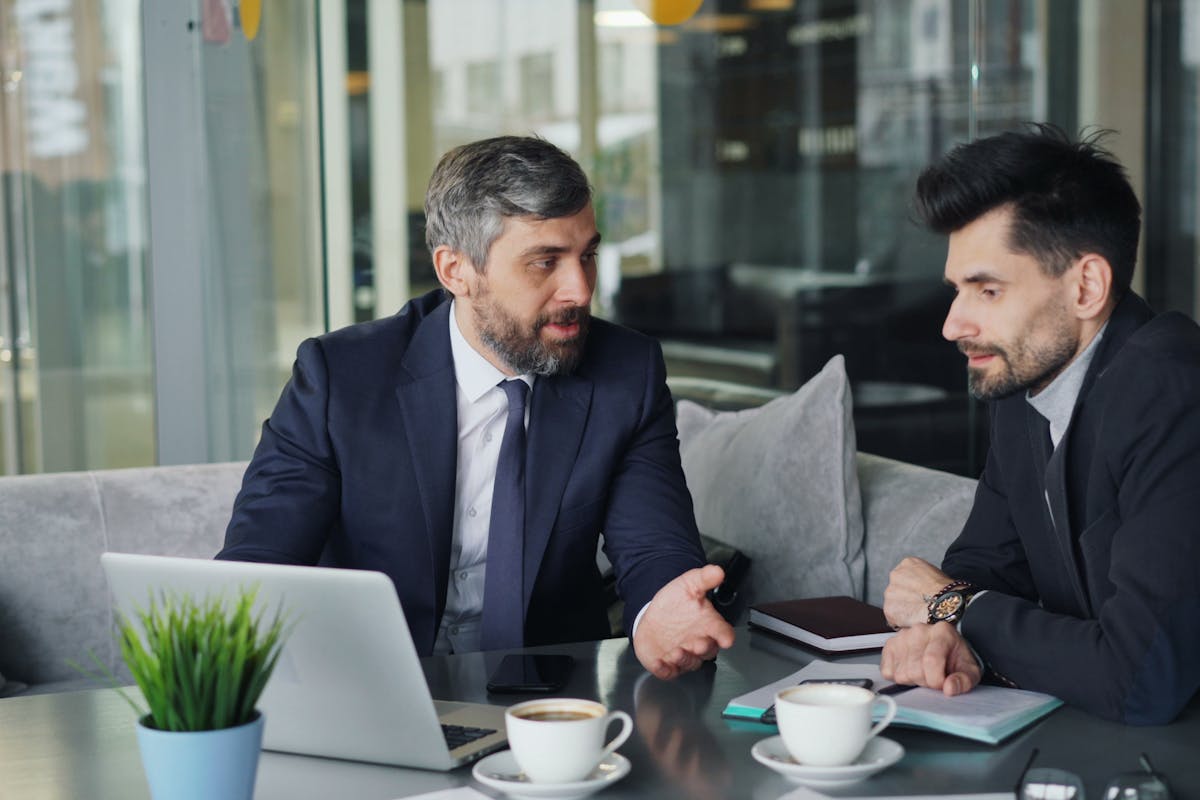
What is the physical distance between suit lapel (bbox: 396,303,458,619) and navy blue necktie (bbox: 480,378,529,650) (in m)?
0.07

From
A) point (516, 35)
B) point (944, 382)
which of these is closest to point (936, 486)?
point (944, 382)

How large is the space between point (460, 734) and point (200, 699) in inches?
14.1

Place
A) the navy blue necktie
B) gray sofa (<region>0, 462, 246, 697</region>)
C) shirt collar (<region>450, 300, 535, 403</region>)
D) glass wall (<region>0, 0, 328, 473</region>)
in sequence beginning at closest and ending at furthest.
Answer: the navy blue necktie
shirt collar (<region>450, 300, 535, 403</region>)
gray sofa (<region>0, 462, 246, 697</region>)
glass wall (<region>0, 0, 328, 473</region>)

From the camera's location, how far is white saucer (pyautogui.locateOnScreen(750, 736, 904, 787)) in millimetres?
1256

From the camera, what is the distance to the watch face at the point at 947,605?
1.75 meters

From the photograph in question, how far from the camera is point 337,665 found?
134cm

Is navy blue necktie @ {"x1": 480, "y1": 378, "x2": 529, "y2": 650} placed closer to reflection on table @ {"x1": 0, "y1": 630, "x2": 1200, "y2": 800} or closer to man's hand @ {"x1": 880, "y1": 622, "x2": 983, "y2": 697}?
reflection on table @ {"x1": 0, "y1": 630, "x2": 1200, "y2": 800}

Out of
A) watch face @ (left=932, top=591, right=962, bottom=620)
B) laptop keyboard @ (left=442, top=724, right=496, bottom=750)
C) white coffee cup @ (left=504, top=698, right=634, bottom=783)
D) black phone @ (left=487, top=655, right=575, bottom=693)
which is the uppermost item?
white coffee cup @ (left=504, top=698, right=634, bottom=783)

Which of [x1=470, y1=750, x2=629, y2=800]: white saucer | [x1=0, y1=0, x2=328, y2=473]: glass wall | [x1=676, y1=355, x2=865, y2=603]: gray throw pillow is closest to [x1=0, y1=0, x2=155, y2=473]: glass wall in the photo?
[x1=0, y1=0, x2=328, y2=473]: glass wall

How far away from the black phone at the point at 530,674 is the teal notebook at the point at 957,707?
22cm

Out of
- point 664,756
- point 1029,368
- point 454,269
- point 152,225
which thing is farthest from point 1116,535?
point 152,225

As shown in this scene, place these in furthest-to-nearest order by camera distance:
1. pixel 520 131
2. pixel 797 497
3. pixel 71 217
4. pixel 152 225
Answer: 1. pixel 520 131
2. pixel 71 217
3. pixel 152 225
4. pixel 797 497

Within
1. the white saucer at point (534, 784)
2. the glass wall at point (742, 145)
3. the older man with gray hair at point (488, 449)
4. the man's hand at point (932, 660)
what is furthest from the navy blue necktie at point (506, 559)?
the glass wall at point (742, 145)

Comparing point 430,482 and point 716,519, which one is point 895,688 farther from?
point 716,519
